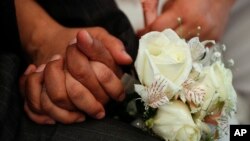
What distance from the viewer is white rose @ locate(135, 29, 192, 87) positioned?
0.69 meters

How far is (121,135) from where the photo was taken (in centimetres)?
72

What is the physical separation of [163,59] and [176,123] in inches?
4.5

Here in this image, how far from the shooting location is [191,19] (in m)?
1.00

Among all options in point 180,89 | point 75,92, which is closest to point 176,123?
point 180,89

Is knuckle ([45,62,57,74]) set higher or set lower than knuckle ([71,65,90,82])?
higher

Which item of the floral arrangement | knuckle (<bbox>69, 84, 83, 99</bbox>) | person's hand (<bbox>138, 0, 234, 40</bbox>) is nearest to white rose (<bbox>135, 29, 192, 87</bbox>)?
the floral arrangement

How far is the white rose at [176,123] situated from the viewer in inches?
27.7

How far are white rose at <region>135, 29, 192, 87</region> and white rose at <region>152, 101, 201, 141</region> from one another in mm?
47

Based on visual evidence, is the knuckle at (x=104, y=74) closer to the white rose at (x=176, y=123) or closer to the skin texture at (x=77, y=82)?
the skin texture at (x=77, y=82)

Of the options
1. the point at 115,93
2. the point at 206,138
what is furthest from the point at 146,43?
the point at 206,138

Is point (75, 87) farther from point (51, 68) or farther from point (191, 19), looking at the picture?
point (191, 19)

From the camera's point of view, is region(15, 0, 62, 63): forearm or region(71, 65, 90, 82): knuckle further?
region(15, 0, 62, 63): forearm

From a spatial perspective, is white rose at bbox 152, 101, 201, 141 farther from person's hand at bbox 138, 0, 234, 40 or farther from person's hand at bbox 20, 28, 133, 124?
person's hand at bbox 138, 0, 234, 40

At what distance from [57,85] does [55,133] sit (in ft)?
0.28
